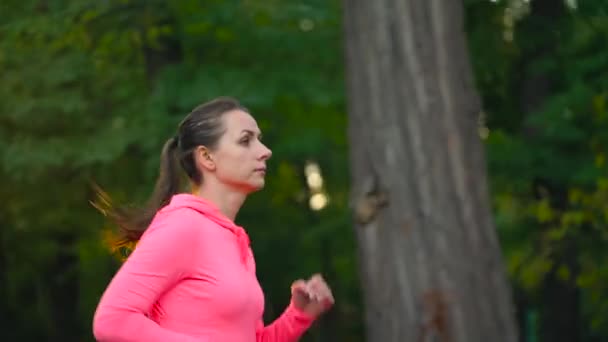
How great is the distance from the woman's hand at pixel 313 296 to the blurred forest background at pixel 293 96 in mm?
8723

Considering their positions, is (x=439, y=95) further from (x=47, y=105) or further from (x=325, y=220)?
(x=325, y=220)

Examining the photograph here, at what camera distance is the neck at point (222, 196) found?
3.98 m

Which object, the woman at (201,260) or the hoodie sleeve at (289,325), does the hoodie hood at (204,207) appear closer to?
the woman at (201,260)

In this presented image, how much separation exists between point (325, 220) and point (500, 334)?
1126 cm

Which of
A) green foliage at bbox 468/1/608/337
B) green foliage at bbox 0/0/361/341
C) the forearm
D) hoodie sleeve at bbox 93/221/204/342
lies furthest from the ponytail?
green foliage at bbox 468/1/608/337

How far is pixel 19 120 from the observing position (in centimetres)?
1645

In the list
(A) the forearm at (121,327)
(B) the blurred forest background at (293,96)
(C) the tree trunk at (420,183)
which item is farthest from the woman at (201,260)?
(B) the blurred forest background at (293,96)

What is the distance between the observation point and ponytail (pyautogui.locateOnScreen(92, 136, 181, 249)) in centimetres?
421

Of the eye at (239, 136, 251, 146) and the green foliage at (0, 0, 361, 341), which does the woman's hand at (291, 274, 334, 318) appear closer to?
the eye at (239, 136, 251, 146)

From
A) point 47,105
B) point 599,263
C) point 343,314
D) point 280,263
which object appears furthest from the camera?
point 343,314

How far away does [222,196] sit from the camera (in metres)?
3.99

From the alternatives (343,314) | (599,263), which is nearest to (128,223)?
(599,263)

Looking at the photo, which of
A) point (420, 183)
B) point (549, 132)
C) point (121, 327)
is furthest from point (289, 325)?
point (549, 132)

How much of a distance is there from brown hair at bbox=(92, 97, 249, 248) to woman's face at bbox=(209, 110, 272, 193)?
24mm
